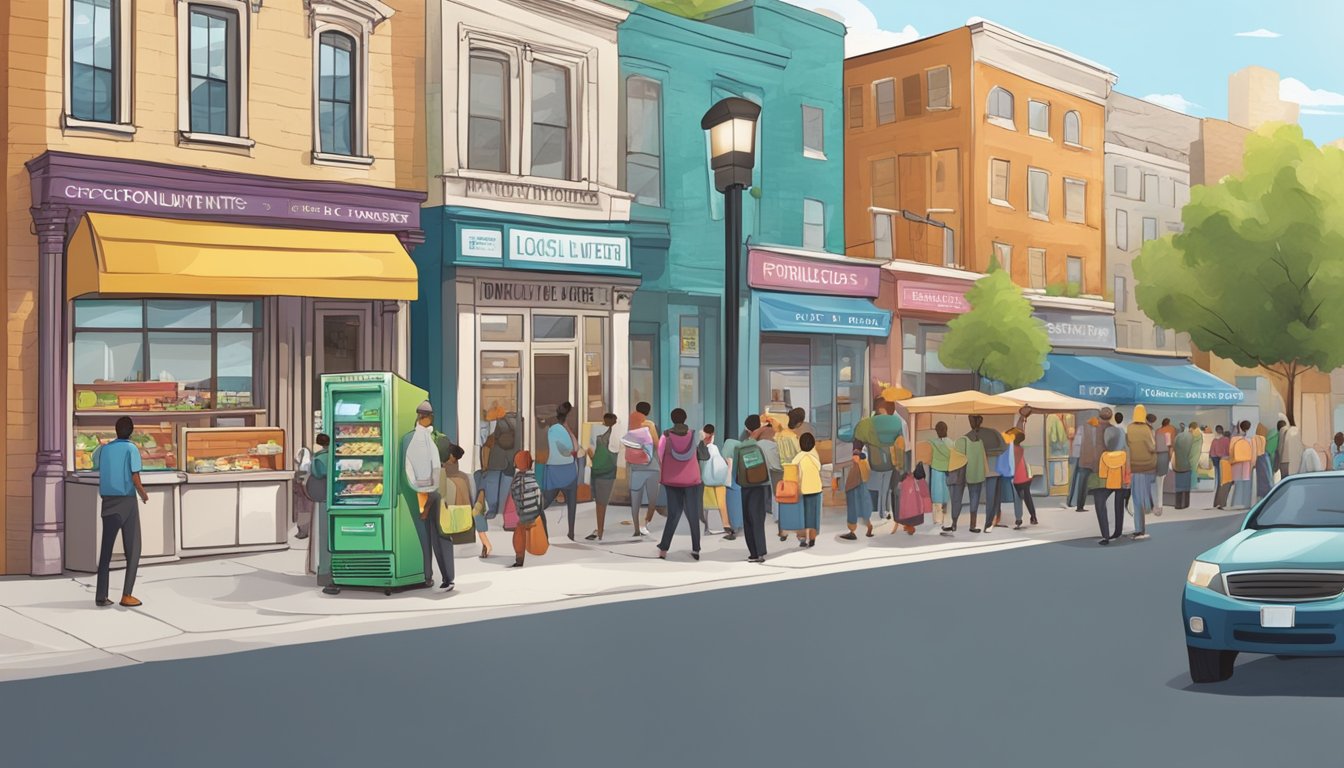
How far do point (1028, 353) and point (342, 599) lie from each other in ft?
67.9

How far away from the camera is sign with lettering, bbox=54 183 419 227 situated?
16.8 m

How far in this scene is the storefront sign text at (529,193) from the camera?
22406 millimetres

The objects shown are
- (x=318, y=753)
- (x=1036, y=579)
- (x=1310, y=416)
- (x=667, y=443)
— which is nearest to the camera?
(x=318, y=753)

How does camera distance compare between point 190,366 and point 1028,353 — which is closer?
point 190,366

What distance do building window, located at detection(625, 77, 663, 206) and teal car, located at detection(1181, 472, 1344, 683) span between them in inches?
683

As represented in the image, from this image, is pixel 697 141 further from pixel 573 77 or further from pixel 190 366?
pixel 190 366

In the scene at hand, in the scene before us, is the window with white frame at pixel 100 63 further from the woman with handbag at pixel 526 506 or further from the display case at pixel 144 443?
the woman with handbag at pixel 526 506

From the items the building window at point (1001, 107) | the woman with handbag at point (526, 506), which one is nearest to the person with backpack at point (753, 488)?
the woman with handbag at point (526, 506)

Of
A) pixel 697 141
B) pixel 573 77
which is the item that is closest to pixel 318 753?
pixel 573 77

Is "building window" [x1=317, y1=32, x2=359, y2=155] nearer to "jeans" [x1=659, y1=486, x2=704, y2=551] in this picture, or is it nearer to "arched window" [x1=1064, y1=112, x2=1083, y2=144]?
"jeans" [x1=659, y1=486, x2=704, y2=551]

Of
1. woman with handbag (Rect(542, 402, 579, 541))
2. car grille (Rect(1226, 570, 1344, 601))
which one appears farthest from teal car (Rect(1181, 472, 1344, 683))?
woman with handbag (Rect(542, 402, 579, 541))

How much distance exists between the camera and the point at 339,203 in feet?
64.0

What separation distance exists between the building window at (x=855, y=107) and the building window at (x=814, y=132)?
10.4 meters

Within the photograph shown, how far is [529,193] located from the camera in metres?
23.1
